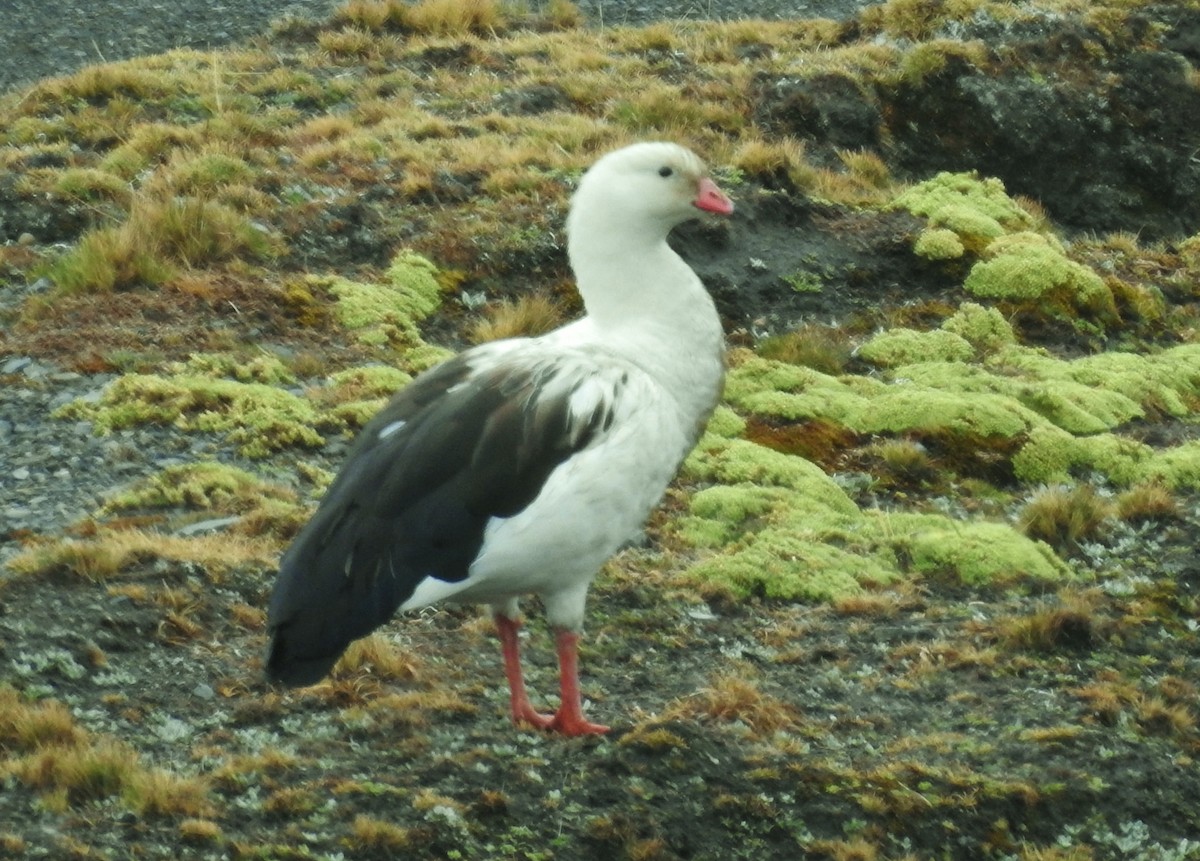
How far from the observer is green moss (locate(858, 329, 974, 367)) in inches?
488

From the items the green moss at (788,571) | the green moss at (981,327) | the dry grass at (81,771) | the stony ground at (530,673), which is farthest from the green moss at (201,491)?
the green moss at (981,327)

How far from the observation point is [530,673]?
791 centimetres

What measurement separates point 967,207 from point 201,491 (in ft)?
25.5

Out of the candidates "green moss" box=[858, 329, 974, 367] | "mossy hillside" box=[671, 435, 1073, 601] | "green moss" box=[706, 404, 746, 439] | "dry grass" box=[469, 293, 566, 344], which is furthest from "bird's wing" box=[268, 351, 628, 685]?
"green moss" box=[858, 329, 974, 367]

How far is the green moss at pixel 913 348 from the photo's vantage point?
1240cm

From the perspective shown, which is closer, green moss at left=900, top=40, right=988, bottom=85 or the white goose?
the white goose

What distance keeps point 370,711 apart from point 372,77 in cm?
1184

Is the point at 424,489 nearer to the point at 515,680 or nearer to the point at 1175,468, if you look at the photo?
the point at 515,680

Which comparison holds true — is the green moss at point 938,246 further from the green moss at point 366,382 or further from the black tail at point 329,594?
the black tail at point 329,594

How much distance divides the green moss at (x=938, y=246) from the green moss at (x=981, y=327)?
83 cm

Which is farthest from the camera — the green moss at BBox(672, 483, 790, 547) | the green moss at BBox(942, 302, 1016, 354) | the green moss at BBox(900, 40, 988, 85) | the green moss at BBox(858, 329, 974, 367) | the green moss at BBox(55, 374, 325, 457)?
the green moss at BBox(900, 40, 988, 85)

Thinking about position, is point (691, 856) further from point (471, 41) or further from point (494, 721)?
point (471, 41)

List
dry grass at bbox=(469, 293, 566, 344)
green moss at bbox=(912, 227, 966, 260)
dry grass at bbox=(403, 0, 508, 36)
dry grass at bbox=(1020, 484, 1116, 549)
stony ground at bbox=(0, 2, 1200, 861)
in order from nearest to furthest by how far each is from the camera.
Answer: stony ground at bbox=(0, 2, 1200, 861) → dry grass at bbox=(1020, 484, 1116, 549) → dry grass at bbox=(469, 293, 566, 344) → green moss at bbox=(912, 227, 966, 260) → dry grass at bbox=(403, 0, 508, 36)

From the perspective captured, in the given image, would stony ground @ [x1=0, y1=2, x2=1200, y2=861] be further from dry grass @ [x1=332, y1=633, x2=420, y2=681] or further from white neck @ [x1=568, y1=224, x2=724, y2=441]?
white neck @ [x1=568, y1=224, x2=724, y2=441]
